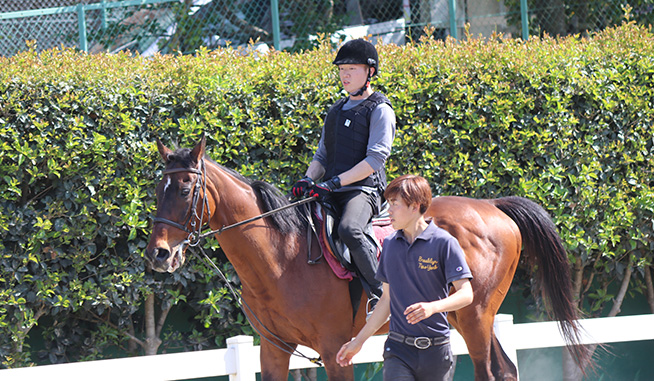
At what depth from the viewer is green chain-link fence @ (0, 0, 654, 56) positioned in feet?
25.0

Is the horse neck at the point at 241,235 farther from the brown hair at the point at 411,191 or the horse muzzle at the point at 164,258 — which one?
the brown hair at the point at 411,191

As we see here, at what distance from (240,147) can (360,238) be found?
202 cm

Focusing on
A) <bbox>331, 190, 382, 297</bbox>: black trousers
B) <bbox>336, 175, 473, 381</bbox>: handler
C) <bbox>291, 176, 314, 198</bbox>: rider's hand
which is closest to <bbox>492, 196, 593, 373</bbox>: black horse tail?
<bbox>331, 190, 382, 297</bbox>: black trousers

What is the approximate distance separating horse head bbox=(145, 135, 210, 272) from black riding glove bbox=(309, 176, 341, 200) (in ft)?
2.38

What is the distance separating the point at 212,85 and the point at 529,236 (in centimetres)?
289

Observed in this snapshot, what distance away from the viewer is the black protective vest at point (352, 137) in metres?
4.42

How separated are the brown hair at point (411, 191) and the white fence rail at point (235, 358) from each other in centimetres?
193

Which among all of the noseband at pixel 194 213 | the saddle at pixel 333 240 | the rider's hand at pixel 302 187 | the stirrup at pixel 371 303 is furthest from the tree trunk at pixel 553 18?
the noseband at pixel 194 213

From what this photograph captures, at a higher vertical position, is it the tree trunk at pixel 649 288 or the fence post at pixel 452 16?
the fence post at pixel 452 16

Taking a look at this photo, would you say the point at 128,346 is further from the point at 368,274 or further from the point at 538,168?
the point at 538,168

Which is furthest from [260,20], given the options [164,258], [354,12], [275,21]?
[164,258]

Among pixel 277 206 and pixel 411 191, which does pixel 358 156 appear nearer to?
pixel 277 206

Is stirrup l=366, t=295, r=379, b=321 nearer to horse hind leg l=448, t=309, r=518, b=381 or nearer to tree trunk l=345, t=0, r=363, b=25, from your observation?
horse hind leg l=448, t=309, r=518, b=381

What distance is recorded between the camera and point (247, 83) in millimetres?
5855
